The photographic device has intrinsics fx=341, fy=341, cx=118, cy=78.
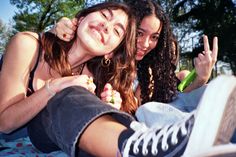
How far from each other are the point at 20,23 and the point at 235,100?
2623 cm

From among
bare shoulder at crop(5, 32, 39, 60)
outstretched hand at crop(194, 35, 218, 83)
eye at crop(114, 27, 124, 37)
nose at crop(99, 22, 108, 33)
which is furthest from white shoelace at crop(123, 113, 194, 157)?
outstretched hand at crop(194, 35, 218, 83)

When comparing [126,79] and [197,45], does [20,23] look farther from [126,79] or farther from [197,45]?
[126,79]

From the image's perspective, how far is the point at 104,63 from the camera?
2902mm

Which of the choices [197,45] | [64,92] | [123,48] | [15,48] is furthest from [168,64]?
[197,45]

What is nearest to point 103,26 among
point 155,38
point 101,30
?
point 101,30

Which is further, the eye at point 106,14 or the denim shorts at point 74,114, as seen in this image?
the eye at point 106,14

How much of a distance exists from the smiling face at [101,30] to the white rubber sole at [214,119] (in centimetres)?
141

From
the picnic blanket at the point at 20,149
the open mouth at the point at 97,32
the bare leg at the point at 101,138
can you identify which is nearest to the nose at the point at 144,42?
the open mouth at the point at 97,32

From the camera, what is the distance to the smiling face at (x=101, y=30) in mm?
2439

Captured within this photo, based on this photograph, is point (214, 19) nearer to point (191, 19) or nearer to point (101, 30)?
point (191, 19)

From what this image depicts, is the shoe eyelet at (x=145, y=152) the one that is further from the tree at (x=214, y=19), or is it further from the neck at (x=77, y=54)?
the tree at (x=214, y=19)

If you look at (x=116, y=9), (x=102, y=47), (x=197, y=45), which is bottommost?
(x=197, y=45)

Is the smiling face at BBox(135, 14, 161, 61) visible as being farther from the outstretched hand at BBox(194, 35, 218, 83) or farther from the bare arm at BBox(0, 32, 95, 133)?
the bare arm at BBox(0, 32, 95, 133)

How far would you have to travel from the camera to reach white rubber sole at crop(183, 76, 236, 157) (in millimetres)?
1072
